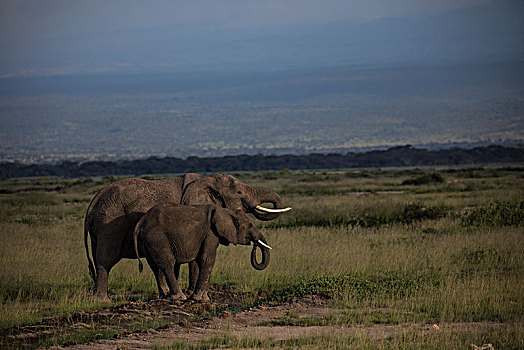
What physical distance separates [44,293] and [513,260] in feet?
29.6

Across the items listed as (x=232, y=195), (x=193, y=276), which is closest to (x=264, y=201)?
(x=232, y=195)

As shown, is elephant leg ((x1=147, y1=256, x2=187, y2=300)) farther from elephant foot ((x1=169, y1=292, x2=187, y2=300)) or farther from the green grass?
the green grass

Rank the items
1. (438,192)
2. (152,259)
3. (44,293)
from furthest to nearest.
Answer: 1. (438,192)
2. (44,293)
3. (152,259)

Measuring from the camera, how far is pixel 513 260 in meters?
15.1

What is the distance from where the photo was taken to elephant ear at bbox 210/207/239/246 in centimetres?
1217

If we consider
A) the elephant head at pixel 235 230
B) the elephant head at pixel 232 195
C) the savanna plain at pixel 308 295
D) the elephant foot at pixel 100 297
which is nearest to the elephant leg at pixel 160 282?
the savanna plain at pixel 308 295

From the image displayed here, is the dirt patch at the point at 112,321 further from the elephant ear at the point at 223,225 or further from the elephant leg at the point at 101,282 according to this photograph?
the elephant ear at the point at 223,225

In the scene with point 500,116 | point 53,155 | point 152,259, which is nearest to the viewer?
point 152,259

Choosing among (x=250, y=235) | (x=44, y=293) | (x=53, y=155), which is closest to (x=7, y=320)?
(x=44, y=293)

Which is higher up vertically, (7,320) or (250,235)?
(250,235)

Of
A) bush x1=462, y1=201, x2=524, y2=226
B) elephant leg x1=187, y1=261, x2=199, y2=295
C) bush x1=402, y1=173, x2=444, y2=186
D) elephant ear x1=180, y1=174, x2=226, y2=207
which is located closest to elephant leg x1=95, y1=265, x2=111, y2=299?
elephant leg x1=187, y1=261, x2=199, y2=295

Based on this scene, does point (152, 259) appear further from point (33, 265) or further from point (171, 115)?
point (171, 115)

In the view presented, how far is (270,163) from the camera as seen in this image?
10794 centimetres

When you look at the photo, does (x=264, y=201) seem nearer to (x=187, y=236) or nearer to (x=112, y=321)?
(x=187, y=236)
